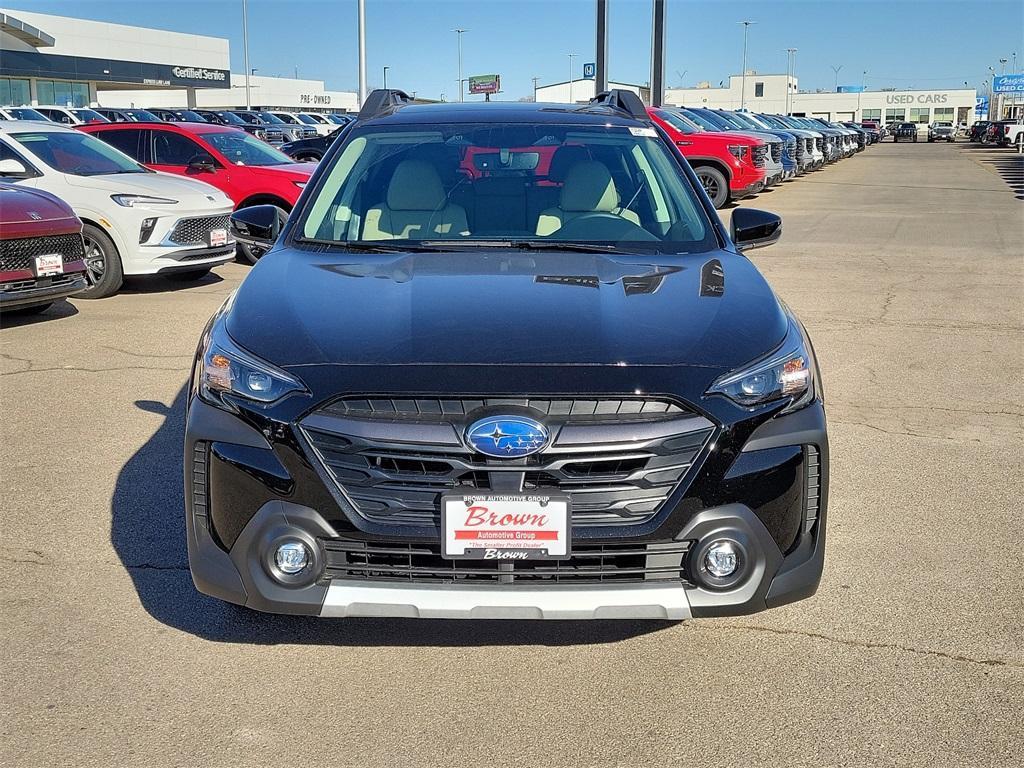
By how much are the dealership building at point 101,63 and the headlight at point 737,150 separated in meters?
40.9

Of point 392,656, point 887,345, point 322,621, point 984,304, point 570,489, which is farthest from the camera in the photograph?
point 984,304

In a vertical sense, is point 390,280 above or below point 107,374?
above

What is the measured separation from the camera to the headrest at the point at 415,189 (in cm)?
451

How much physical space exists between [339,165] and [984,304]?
7271 millimetres

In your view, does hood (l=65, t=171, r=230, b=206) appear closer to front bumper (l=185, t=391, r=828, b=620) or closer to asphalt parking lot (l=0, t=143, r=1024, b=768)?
asphalt parking lot (l=0, t=143, r=1024, b=768)

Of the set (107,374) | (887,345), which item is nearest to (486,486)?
(107,374)

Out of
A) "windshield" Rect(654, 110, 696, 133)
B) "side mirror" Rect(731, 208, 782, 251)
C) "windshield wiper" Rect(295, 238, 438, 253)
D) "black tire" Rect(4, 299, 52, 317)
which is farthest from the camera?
"windshield" Rect(654, 110, 696, 133)

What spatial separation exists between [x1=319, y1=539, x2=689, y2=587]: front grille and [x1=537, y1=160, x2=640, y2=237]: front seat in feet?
5.74

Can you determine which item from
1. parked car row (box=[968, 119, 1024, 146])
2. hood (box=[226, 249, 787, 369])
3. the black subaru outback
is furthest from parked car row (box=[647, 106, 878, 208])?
parked car row (box=[968, 119, 1024, 146])

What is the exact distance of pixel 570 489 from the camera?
9.41 ft

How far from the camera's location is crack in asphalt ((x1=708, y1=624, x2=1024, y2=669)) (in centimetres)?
334

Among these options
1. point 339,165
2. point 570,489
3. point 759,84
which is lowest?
point 570,489

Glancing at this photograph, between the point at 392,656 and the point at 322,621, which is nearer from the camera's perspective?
the point at 392,656

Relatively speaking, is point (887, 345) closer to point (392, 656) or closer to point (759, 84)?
point (392, 656)
